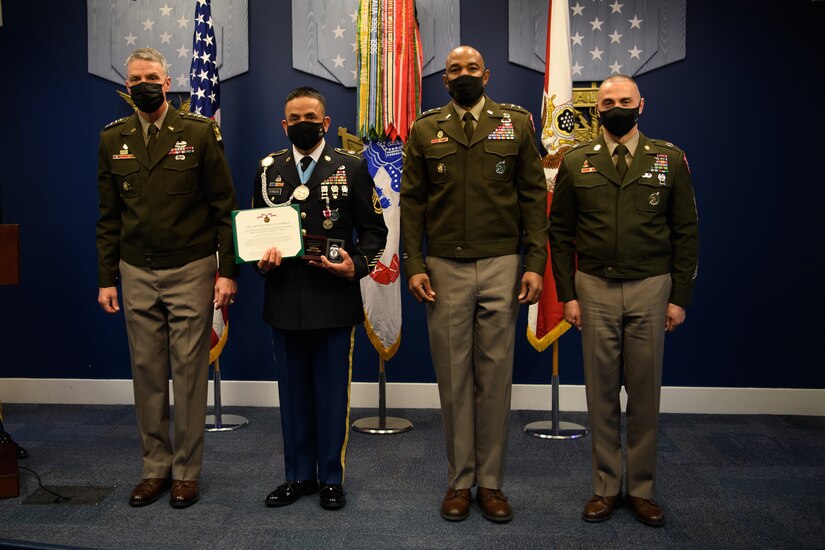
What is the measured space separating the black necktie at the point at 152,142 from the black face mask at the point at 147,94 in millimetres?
80

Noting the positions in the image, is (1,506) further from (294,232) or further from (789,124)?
(789,124)

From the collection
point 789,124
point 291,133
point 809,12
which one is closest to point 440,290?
point 291,133

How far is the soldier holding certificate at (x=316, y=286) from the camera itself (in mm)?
2785

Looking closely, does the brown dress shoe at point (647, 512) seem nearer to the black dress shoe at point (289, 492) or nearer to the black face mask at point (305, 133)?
the black dress shoe at point (289, 492)

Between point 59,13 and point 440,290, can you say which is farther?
point 59,13

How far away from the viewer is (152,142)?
2918 mm

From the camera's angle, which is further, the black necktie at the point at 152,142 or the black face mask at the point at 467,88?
the black necktie at the point at 152,142

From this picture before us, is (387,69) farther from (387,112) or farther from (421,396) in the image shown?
(421,396)

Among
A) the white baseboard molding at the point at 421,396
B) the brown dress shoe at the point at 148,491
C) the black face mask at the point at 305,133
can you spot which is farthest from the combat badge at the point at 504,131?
the white baseboard molding at the point at 421,396

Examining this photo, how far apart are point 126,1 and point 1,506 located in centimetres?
301

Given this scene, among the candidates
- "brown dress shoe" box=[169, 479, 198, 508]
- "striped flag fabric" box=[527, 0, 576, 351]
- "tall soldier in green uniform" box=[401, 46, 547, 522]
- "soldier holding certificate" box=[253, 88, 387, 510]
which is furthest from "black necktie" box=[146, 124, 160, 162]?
"striped flag fabric" box=[527, 0, 576, 351]

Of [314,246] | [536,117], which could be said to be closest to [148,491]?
[314,246]

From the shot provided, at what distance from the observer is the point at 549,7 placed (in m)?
4.17

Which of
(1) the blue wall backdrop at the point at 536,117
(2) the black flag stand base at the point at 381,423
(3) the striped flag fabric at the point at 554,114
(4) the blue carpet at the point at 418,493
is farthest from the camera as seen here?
(1) the blue wall backdrop at the point at 536,117
